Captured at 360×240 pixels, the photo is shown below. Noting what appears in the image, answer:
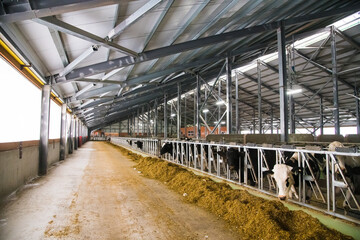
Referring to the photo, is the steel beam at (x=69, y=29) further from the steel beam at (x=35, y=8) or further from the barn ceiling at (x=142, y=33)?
the steel beam at (x=35, y=8)

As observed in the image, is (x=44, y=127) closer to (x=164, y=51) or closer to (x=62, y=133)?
(x=164, y=51)

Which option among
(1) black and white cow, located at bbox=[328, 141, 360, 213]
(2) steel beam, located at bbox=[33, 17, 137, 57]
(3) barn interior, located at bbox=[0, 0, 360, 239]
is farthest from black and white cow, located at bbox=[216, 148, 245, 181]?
(2) steel beam, located at bbox=[33, 17, 137, 57]

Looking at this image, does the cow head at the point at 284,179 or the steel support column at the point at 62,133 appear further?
the steel support column at the point at 62,133

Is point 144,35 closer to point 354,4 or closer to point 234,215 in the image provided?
point 234,215

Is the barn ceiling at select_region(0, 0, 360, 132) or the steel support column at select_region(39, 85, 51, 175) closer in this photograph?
the barn ceiling at select_region(0, 0, 360, 132)

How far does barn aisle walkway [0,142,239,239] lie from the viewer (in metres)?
3.33

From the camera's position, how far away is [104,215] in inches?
162

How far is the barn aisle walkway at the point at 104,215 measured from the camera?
3.33 m

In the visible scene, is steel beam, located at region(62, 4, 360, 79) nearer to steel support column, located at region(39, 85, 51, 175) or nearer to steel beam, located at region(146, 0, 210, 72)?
steel beam, located at region(146, 0, 210, 72)

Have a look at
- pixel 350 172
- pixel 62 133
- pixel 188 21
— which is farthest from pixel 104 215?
pixel 62 133


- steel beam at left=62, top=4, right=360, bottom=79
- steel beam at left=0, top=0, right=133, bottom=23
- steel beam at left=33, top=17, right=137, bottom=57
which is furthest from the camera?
steel beam at left=62, top=4, right=360, bottom=79

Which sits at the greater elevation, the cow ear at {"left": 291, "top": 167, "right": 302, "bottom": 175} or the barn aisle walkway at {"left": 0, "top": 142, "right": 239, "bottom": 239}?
the cow ear at {"left": 291, "top": 167, "right": 302, "bottom": 175}

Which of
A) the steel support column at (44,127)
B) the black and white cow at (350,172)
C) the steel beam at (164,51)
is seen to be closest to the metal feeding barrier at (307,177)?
the black and white cow at (350,172)

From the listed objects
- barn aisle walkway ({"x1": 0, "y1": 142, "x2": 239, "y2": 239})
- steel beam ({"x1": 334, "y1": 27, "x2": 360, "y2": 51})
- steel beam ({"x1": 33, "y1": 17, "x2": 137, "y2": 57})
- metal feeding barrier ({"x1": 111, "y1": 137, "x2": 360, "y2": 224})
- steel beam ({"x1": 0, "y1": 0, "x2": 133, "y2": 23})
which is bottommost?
barn aisle walkway ({"x1": 0, "y1": 142, "x2": 239, "y2": 239})
